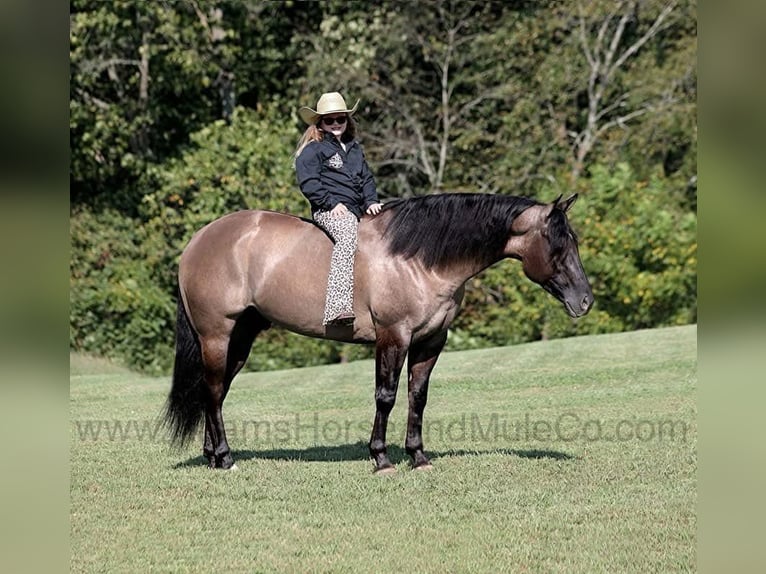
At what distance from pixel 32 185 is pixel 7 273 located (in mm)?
176

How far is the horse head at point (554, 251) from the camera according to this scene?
6.63 m

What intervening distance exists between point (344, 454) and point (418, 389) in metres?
1.11

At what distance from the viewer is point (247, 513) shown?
5.97 m

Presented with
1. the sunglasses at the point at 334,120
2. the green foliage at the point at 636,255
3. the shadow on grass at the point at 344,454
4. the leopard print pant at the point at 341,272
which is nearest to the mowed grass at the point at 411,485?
the shadow on grass at the point at 344,454

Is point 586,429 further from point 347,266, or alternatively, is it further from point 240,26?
point 240,26

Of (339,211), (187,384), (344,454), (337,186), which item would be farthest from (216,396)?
(337,186)

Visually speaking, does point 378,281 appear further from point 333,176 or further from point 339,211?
point 333,176

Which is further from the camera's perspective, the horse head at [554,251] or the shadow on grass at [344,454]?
the shadow on grass at [344,454]

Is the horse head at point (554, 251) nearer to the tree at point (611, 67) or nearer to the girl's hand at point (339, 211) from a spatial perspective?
the girl's hand at point (339, 211)

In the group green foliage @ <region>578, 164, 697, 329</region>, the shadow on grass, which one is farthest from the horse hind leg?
green foliage @ <region>578, 164, 697, 329</region>

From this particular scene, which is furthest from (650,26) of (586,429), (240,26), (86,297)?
(586,429)

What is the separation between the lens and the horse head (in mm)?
6633

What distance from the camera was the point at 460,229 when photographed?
22.3 feet

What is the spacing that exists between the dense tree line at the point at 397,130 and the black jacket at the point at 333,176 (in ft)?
28.8
